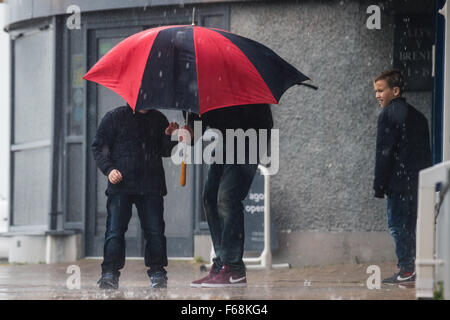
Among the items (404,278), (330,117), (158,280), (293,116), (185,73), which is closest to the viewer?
(185,73)

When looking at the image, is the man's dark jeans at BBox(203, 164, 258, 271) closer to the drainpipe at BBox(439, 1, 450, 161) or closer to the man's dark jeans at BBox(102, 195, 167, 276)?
the man's dark jeans at BBox(102, 195, 167, 276)

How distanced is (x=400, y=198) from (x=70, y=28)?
6.09m

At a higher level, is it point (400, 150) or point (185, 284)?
point (400, 150)

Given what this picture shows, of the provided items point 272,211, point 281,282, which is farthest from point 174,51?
point 272,211

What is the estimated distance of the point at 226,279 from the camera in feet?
20.9

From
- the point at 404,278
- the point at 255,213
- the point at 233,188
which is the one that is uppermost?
the point at 233,188

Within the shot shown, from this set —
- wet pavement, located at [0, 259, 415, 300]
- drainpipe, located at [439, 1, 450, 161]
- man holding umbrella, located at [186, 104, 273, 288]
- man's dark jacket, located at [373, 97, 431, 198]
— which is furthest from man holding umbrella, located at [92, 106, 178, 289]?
drainpipe, located at [439, 1, 450, 161]

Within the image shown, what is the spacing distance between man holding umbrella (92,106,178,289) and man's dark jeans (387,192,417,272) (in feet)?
6.11

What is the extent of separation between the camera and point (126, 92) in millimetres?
6043

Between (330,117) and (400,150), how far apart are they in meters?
3.27

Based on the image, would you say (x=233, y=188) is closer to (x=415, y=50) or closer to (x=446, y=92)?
(x=446, y=92)

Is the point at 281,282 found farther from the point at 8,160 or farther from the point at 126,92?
the point at 8,160

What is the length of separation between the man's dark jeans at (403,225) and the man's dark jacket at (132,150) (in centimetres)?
187

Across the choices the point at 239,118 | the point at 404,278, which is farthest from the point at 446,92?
the point at 239,118
